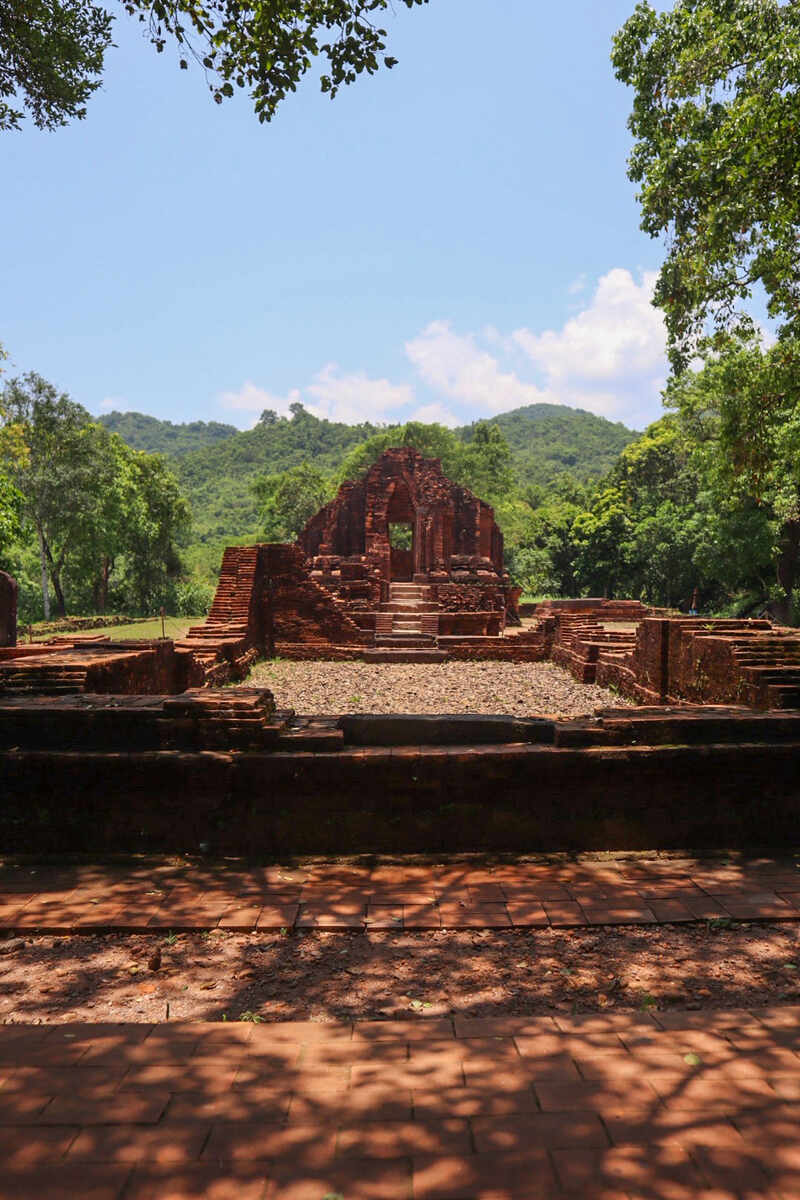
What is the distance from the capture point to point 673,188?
34.2 feet

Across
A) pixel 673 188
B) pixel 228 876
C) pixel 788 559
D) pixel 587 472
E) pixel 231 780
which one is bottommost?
pixel 228 876

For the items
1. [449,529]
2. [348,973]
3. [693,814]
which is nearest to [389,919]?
[348,973]

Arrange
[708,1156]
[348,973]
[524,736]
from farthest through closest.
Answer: [524,736], [348,973], [708,1156]

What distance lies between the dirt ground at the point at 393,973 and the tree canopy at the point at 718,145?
8685 millimetres

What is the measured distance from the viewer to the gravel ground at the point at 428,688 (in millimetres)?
8992

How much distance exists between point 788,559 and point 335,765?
2337cm

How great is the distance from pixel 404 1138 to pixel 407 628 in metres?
15.5

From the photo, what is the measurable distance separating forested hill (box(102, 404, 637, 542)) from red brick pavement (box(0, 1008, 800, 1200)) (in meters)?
68.0

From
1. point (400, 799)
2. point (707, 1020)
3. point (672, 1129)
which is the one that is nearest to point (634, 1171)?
point (672, 1129)

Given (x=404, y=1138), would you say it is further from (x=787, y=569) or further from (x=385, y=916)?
(x=787, y=569)

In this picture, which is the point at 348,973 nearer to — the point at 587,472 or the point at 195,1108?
the point at 195,1108

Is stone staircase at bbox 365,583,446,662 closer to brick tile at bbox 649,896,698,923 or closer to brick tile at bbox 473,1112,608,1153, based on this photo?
brick tile at bbox 649,896,698,923

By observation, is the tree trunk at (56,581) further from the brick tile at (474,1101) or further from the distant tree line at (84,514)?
the brick tile at (474,1101)

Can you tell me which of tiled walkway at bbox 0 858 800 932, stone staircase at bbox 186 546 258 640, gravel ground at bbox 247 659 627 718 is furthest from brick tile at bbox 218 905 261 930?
stone staircase at bbox 186 546 258 640
